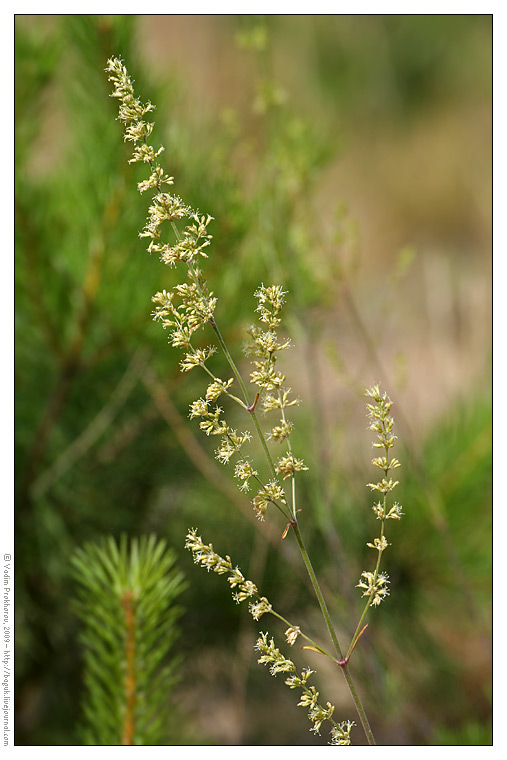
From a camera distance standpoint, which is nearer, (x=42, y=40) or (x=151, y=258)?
(x=151, y=258)

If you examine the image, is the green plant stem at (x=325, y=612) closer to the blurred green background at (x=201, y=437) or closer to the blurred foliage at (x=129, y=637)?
the blurred foliage at (x=129, y=637)

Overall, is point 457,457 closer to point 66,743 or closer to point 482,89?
point 66,743

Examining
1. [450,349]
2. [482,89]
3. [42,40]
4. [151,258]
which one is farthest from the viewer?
[482,89]

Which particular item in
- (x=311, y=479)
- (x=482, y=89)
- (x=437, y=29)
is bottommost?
(x=311, y=479)

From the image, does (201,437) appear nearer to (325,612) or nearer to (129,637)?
(129,637)

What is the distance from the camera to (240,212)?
0.49 meters

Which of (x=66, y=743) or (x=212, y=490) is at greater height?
(x=212, y=490)

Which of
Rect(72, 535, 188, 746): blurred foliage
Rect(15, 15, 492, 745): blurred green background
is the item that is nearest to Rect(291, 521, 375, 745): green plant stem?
Rect(72, 535, 188, 746): blurred foliage

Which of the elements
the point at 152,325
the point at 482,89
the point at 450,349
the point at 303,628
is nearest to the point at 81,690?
the point at 303,628

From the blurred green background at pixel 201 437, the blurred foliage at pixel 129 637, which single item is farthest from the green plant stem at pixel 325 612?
the blurred green background at pixel 201 437

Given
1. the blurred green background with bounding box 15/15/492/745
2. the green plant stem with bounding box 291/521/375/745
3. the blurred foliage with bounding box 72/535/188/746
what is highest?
the blurred green background with bounding box 15/15/492/745

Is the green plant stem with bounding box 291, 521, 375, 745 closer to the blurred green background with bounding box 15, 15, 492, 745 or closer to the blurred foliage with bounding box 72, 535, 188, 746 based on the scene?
the blurred foliage with bounding box 72, 535, 188, 746

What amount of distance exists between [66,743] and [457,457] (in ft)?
1.33

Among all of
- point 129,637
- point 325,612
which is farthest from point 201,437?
point 325,612
